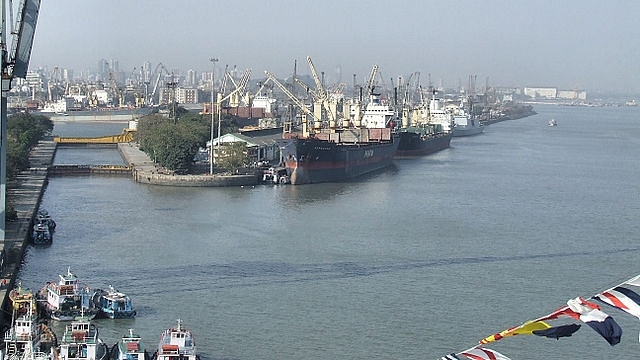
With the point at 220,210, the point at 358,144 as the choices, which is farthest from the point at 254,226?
the point at 358,144

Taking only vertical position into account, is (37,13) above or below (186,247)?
above

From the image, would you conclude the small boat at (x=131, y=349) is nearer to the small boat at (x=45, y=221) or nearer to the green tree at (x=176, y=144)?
the small boat at (x=45, y=221)

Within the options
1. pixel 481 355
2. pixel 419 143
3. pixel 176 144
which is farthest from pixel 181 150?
pixel 481 355

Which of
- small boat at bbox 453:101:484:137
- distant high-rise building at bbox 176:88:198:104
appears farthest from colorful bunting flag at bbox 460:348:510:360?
distant high-rise building at bbox 176:88:198:104

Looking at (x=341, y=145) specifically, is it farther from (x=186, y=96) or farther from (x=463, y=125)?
(x=186, y=96)

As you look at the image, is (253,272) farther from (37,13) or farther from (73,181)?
(73,181)

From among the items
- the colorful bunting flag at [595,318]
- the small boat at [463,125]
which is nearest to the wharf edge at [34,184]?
the colorful bunting flag at [595,318]
